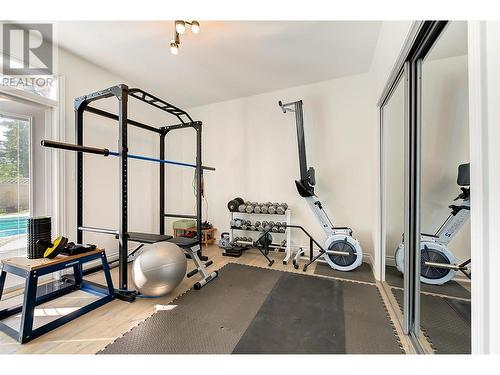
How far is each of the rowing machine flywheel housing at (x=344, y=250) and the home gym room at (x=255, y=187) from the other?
0.06 feet

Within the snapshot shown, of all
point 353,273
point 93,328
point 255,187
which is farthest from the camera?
point 255,187

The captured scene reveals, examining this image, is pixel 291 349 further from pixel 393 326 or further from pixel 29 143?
pixel 29 143

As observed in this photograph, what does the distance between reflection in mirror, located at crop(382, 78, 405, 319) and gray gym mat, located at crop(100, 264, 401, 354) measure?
29 cm

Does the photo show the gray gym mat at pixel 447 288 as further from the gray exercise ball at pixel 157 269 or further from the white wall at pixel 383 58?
the gray exercise ball at pixel 157 269

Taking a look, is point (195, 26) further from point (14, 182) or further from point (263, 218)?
point (263, 218)

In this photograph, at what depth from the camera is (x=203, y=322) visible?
5.88 feet

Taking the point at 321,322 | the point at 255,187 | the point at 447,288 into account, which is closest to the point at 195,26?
the point at 255,187

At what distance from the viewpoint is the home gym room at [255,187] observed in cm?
149

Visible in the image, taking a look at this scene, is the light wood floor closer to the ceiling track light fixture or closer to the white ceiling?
the ceiling track light fixture

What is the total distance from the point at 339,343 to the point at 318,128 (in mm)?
2977

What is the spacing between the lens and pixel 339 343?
5.06ft

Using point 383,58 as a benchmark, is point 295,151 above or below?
below

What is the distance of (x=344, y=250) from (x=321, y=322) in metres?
1.36
